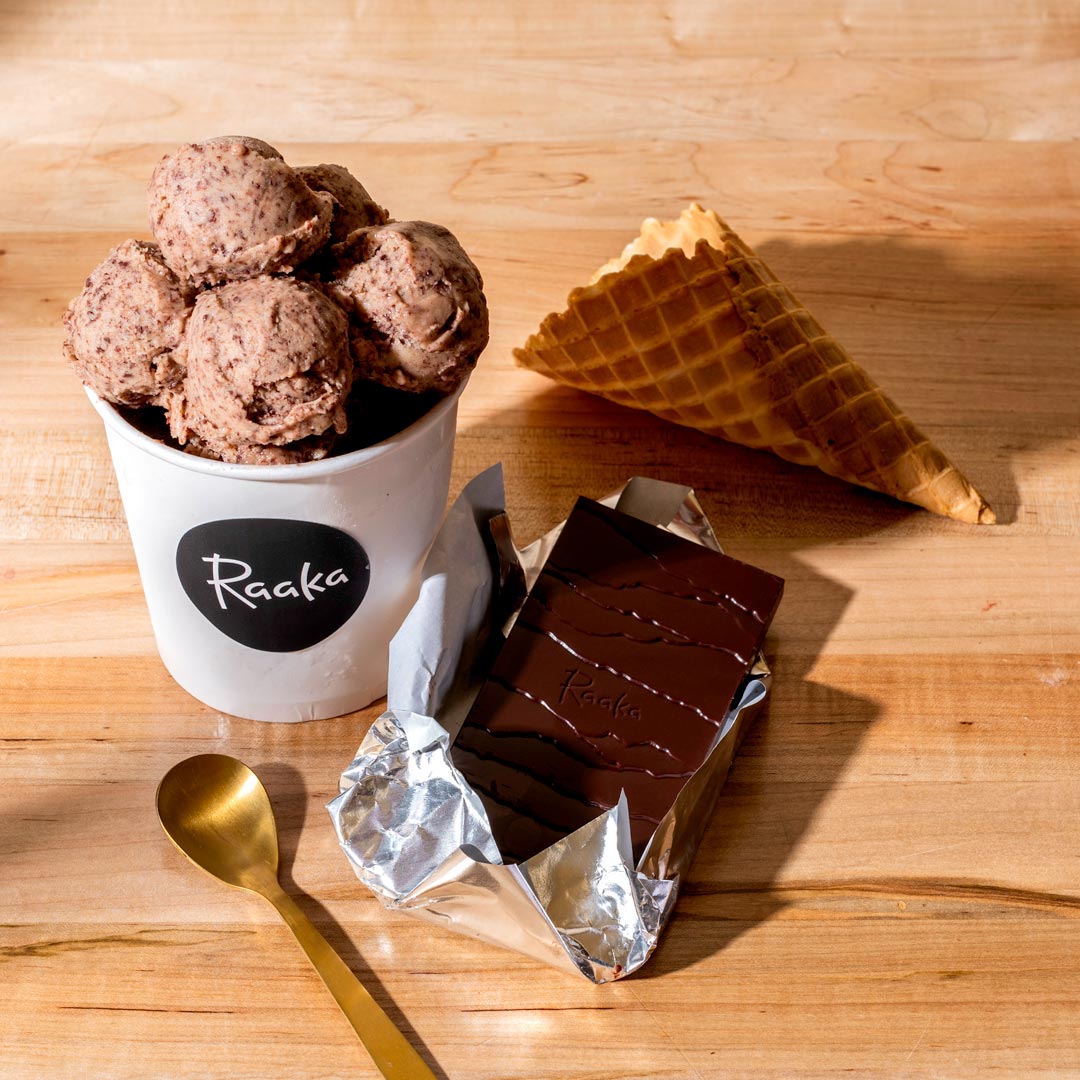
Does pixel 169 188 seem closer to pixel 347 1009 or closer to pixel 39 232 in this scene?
pixel 347 1009

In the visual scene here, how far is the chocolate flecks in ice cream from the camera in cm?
99

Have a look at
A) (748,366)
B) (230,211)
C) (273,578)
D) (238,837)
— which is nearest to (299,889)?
(238,837)

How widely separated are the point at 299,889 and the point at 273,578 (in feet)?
0.99

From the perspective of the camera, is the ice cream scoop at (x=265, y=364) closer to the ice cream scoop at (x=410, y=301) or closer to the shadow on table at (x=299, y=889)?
the ice cream scoop at (x=410, y=301)

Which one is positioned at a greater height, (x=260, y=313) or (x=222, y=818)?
(x=260, y=313)

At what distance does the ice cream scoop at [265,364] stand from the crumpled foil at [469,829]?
→ 0.27 metres

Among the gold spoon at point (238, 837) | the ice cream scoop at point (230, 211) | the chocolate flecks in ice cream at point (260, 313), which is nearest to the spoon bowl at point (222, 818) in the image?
the gold spoon at point (238, 837)

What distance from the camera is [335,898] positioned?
1.19m

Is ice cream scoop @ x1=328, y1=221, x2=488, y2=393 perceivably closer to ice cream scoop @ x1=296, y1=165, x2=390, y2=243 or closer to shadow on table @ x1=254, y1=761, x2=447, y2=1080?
ice cream scoop @ x1=296, y1=165, x2=390, y2=243

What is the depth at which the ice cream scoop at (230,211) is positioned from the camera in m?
0.99

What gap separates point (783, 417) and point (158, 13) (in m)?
1.41

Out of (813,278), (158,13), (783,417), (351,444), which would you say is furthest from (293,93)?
(351,444)

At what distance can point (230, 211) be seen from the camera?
0.99m

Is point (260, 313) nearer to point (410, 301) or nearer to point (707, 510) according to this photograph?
point (410, 301)
